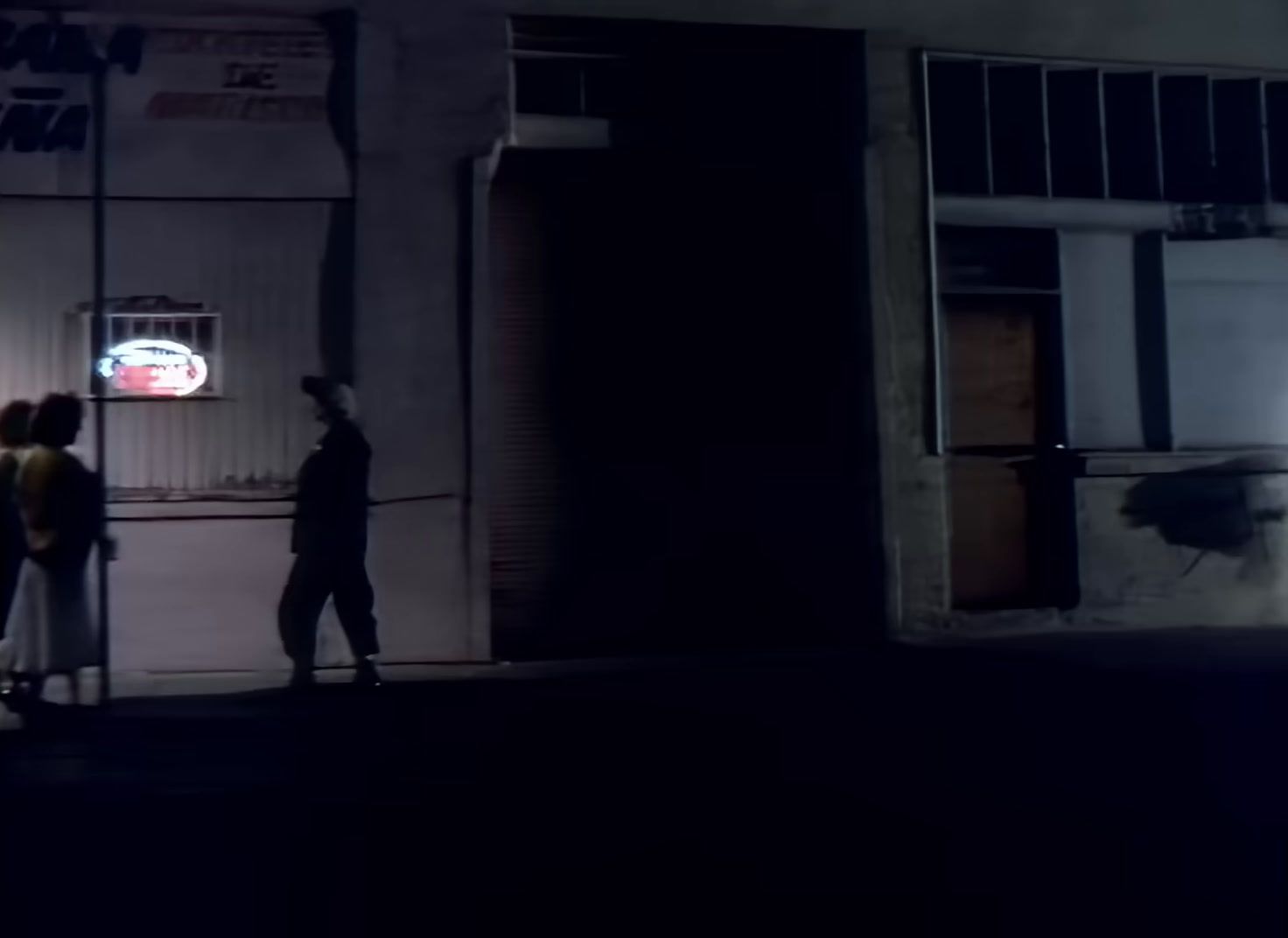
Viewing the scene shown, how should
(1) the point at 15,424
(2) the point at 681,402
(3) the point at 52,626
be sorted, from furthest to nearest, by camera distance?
1. (2) the point at 681,402
2. (1) the point at 15,424
3. (3) the point at 52,626

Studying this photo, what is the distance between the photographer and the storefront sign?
11.4m

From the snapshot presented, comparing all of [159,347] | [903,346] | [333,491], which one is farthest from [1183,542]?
[159,347]

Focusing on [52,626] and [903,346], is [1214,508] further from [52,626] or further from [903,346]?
[52,626]

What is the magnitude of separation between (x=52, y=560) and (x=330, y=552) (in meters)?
1.74

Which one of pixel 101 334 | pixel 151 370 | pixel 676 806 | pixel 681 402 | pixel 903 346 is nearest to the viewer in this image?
pixel 676 806

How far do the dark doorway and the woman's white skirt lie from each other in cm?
300

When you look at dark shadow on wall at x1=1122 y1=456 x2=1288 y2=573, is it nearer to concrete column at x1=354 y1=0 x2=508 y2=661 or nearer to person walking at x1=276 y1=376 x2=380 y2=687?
concrete column at x1=354 y1=0 x2=508 y2=661

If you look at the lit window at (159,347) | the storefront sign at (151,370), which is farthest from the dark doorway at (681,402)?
the storefront sign at (151,370)

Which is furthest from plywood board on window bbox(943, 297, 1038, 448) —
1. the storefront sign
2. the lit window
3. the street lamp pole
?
the street lamp pole

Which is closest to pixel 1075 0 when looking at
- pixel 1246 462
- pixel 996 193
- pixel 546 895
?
pixel 996 193

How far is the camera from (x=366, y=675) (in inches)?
426

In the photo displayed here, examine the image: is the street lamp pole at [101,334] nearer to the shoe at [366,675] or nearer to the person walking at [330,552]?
the person walking at [330,552]

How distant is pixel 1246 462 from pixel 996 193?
2857mm

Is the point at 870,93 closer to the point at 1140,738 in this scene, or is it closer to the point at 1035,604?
the point at 1035,604
